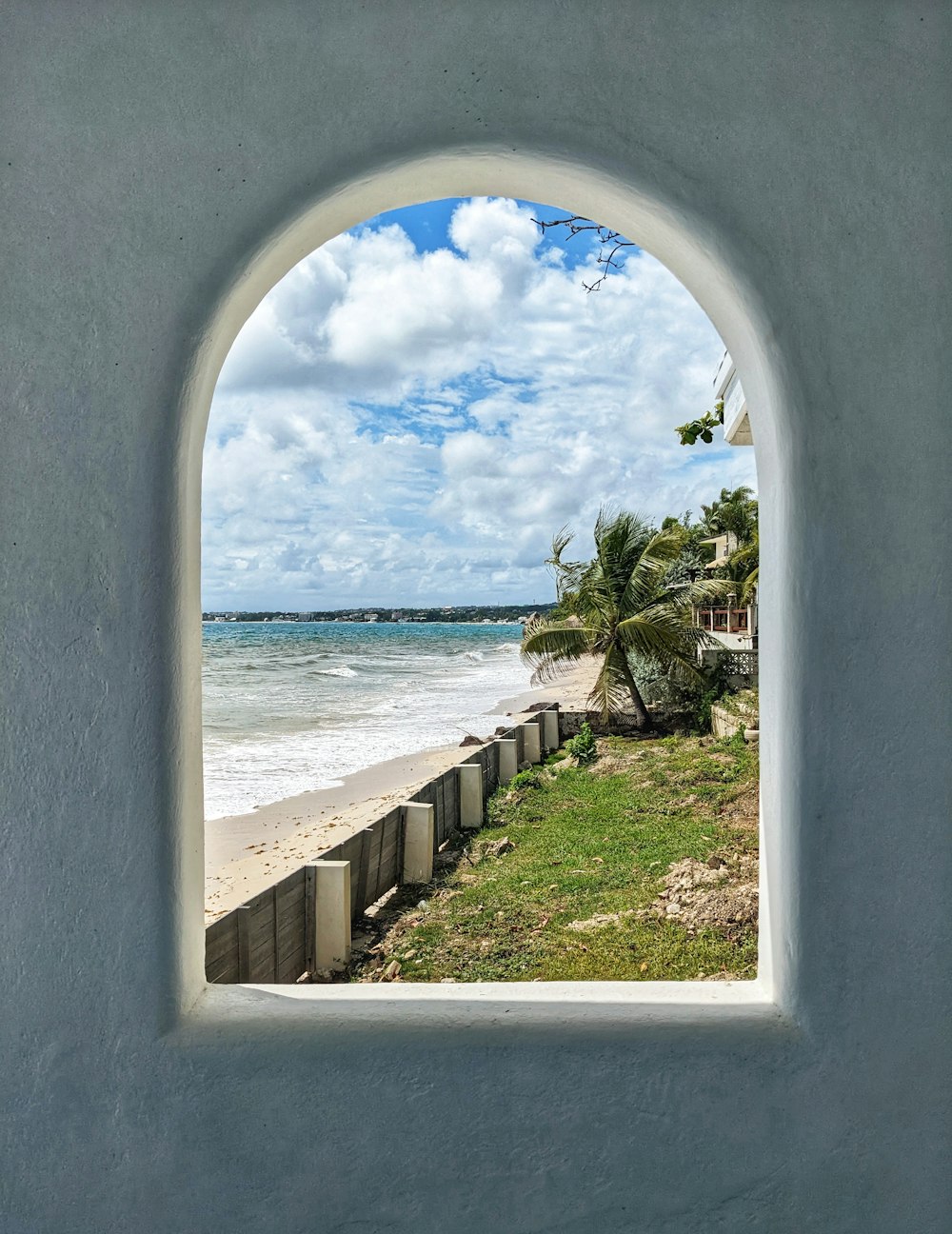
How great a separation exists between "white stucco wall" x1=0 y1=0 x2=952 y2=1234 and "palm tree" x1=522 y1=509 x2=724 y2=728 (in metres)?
13.3

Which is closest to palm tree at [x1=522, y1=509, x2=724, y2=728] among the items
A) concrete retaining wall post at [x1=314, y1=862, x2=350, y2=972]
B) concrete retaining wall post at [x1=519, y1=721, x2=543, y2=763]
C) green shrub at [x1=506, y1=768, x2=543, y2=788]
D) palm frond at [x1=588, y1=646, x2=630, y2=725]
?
palm frond at [x1=588, y1=646, x2=630, y2=725]

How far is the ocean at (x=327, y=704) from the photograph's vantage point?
1553cm

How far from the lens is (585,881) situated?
22.8ft

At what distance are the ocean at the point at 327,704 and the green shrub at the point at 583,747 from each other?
3.87m

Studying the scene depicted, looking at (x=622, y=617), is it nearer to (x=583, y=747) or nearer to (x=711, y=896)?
(x=583, y=747)

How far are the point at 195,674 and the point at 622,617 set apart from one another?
14.1 meters

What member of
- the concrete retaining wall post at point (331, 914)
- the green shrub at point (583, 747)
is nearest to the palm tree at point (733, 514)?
the green shrub at point (583, 747)

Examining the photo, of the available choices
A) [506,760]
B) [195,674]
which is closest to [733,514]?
[506,760]

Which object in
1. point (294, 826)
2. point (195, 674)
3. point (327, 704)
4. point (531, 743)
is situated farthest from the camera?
point (327, 704)

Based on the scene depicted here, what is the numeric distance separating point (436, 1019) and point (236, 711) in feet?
85.7

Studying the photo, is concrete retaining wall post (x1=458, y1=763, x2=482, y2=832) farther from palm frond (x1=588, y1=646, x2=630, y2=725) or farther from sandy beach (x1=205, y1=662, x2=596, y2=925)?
palm frond (x1=588, y1=646, x2=630, y2=725)

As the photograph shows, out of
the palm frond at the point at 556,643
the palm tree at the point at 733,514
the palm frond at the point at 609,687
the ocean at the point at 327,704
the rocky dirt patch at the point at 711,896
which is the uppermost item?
the palm tree at the point at 733,514

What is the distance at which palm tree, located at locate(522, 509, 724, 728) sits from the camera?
15250mm

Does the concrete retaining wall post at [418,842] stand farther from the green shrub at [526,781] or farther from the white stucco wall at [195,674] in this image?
the white stucco wall at [195,674]
